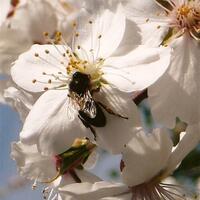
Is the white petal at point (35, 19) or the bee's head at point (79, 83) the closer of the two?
the bee's head at point (79, 83)

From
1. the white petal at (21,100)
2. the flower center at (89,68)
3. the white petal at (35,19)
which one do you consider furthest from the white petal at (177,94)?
the white petal at (35,19)

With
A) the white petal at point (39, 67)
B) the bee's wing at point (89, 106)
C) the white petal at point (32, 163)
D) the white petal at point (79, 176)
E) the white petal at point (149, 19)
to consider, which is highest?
the white petal at point (149, 19)

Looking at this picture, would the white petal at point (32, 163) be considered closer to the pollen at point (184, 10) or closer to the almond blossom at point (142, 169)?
the almond blossom at point (142, 169)

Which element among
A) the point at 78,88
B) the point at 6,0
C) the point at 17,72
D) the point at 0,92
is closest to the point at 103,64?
the point at 78,88

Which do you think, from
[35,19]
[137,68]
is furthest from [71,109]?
[35,19]

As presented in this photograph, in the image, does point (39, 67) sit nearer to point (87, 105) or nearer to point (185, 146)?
point (87, 105)

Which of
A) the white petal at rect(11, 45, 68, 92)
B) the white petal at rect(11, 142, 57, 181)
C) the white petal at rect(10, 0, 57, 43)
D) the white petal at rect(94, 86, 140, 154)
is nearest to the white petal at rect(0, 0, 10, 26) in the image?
the white petal at rect(10, 0, 57, 43)

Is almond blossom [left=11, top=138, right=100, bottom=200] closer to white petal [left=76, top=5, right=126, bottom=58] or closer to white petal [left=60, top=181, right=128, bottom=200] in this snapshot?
white petal [left=60, top=181, right=128, bottom=200]

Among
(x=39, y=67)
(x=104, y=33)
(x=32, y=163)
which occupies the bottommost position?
(x=32, y=163)
